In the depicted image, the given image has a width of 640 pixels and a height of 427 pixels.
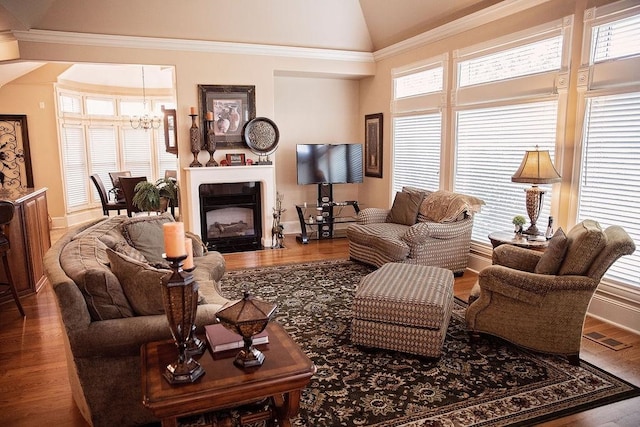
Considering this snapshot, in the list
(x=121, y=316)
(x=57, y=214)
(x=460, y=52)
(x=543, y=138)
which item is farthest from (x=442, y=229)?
(x=57, y=214)

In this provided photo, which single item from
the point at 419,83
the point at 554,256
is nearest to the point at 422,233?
the point at 554,256

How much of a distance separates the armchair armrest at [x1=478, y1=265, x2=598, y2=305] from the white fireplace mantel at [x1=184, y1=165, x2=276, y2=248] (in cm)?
403

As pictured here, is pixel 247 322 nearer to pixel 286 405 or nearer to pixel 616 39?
pixel 286 405

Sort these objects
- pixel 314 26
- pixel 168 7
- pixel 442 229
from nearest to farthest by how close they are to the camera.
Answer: pixel 442 229 < pixel 168 7 < pixel 314 26

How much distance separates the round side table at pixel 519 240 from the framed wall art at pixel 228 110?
12.7 feet

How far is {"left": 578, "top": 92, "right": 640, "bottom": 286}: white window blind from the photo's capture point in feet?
11.8

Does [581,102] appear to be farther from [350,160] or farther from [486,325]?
[350,160]

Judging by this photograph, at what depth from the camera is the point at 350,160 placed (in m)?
7.27

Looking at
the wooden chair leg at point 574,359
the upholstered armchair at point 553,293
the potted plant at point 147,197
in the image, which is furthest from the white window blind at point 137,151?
the wooden chair leg at point 574,359

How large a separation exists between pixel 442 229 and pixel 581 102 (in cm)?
178

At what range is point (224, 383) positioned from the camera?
175 cm

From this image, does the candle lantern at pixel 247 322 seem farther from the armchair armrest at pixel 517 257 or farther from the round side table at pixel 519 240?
the round side table at pixel 519 240

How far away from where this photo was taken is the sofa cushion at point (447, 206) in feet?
16.4

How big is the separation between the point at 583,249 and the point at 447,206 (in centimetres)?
225
